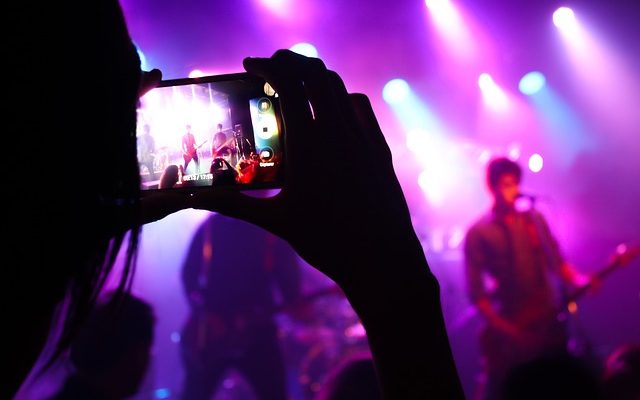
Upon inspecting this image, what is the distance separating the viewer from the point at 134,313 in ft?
7.38

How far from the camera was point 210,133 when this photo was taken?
42.7 inches

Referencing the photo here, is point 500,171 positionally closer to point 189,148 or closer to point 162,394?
point 189,148

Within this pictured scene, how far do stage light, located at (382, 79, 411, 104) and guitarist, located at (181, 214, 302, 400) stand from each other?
2.97 meters

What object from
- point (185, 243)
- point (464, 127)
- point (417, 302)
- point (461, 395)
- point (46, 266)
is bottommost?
point (461, 395)

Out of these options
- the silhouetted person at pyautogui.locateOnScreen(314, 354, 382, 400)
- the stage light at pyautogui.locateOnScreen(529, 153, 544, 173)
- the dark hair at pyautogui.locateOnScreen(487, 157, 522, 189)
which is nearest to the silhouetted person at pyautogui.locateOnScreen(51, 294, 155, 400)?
the silhouetted person at pyautogui.locateOnScreen(314, 354, 382, 400)

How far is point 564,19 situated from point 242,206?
5.82 meters

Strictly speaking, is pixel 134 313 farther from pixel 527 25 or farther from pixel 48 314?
pixel 527 25

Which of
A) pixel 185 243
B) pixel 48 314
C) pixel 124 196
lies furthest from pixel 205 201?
pixel 185 243

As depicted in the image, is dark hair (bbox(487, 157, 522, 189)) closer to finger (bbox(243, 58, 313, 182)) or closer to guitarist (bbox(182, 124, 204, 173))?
guitarist (bbox(182, 124, 204, 173))

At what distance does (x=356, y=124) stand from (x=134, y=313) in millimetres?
1919

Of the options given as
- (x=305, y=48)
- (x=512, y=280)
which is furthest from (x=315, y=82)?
(x=305, y=48)

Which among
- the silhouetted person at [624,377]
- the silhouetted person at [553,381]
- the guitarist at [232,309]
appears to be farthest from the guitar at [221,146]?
the guitarist at [232,309]

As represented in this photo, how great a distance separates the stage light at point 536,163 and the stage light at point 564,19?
161cm

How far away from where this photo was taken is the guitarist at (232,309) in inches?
132
